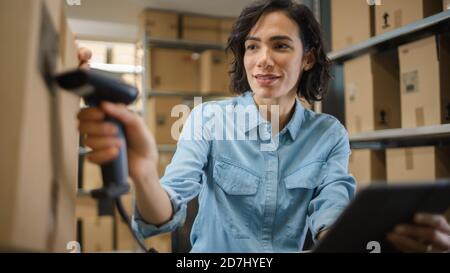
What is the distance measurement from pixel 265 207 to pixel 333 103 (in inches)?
24.3

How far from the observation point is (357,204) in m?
0.59

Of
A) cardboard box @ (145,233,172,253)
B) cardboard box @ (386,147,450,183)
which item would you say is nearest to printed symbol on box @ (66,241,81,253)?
cardboard box @ (145,233,172,253)

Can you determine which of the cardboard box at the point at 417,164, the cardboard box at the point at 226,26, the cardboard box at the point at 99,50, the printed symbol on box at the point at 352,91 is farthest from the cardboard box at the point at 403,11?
the cardboard box at the point at 99,50

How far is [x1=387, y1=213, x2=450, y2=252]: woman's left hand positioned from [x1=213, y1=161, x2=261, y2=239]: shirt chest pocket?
319 millimetres

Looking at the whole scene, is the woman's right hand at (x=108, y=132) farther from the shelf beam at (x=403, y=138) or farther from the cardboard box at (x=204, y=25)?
the shelf beam at (x=403, y=138)

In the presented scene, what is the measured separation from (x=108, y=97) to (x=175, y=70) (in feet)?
6.13

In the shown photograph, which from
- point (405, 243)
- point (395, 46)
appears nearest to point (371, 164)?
point (395, 46)

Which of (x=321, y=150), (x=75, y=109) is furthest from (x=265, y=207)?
(x=75, y=109)

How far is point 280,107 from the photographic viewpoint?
1026 millimetres

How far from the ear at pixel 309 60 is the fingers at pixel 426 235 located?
474 mm

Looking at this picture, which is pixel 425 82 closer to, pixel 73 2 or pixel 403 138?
pixel 403 138

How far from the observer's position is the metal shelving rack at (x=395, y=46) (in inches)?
A: 52.2

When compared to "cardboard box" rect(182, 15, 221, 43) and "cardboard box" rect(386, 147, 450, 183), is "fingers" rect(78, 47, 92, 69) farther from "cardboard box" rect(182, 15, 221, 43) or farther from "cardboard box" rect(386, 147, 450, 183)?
"cardboard box" rect(386, 147, 450, 183)
